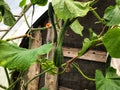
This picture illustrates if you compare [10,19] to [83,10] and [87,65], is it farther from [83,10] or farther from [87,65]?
[87,65]

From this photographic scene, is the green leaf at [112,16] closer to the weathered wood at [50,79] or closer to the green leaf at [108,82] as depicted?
the green leaf at [108,82]

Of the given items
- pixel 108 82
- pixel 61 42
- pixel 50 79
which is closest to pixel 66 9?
pixel 61 42

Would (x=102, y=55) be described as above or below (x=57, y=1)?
below

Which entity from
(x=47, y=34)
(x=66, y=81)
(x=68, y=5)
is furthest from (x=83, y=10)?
(x=47, y=34)

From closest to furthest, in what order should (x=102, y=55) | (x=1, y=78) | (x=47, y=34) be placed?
(x=102, y=55) < (x=47, y=34) < (x=1, y=78)

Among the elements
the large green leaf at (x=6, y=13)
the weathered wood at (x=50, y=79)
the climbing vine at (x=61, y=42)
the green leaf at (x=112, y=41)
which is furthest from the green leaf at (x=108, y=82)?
the weathered wood at (x=50, y=79)

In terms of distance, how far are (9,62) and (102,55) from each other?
1.31 m

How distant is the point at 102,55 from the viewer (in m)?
1.91

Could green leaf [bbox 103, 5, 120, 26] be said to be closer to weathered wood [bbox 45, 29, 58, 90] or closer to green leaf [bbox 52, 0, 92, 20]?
green leaf [bbox 52, 0, 92, 20]

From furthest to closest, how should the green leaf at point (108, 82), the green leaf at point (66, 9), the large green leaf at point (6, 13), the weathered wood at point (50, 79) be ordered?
the weathered wood at point (50, 79) → the large green leaf at point (6, 13) → the green leaf at point (108, 82) → the green leaf at point (66, 9)

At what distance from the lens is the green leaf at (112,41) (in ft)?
2.01

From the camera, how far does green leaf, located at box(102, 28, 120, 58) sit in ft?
2.01

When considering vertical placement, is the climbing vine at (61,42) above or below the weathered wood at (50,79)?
above

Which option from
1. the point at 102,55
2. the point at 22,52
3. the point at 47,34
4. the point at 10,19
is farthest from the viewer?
the point at 47,34
